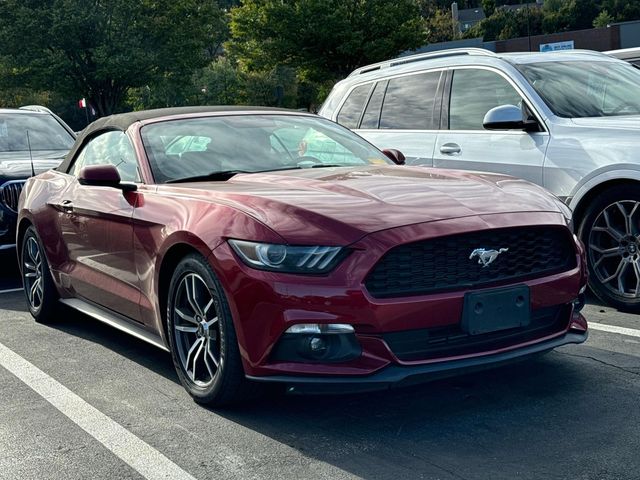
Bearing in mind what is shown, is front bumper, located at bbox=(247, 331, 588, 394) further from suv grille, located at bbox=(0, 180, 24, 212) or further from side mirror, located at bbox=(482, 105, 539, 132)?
suv grille, located at bbox=(0, 180, 24, 212)

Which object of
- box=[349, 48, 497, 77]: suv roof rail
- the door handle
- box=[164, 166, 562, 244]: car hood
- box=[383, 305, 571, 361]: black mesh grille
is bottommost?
box=[383, 305, 571, 361]: black mesh grille

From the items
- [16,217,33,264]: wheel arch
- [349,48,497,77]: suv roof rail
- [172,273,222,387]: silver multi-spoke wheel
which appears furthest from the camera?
[349,48,497,77]: suv roof rail

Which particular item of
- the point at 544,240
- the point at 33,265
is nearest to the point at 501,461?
the point at 544,240

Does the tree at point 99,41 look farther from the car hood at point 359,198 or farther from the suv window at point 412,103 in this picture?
the car hood at point 359,198

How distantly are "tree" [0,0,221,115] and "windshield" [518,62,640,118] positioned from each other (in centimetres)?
3016

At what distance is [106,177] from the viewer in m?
5.13

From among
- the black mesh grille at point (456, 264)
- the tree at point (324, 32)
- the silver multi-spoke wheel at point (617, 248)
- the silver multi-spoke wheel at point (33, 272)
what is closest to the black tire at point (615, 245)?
the silver multi-spoke wheel at point (617, 248)

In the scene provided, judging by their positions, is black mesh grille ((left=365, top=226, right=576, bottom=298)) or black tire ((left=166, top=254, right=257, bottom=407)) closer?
black mesh grille ((left=365, top=226, right=576, bottom=298))

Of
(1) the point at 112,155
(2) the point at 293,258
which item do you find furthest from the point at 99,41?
(2) the point at 293,258

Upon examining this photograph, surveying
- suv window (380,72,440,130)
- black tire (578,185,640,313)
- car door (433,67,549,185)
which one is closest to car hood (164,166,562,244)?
black tire (578,185,640,313)

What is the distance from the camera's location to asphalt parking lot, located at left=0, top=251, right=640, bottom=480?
3643 mm

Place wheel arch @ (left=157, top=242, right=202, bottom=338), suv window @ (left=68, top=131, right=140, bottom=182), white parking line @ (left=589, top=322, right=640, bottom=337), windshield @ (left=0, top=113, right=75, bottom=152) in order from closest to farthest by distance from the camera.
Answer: wheel arch @ (left=157, top=242, right=202, bottom=338) < suv window @ (left=68, top=131, right=140, bottom=182) < white parking line @ (left=589, top=322, right=640, bottom=337) < windshield @ (left=0, top=113, right=75, bottom=152)

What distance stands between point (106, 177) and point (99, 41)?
32982mm

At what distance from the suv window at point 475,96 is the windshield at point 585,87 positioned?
0.21m
